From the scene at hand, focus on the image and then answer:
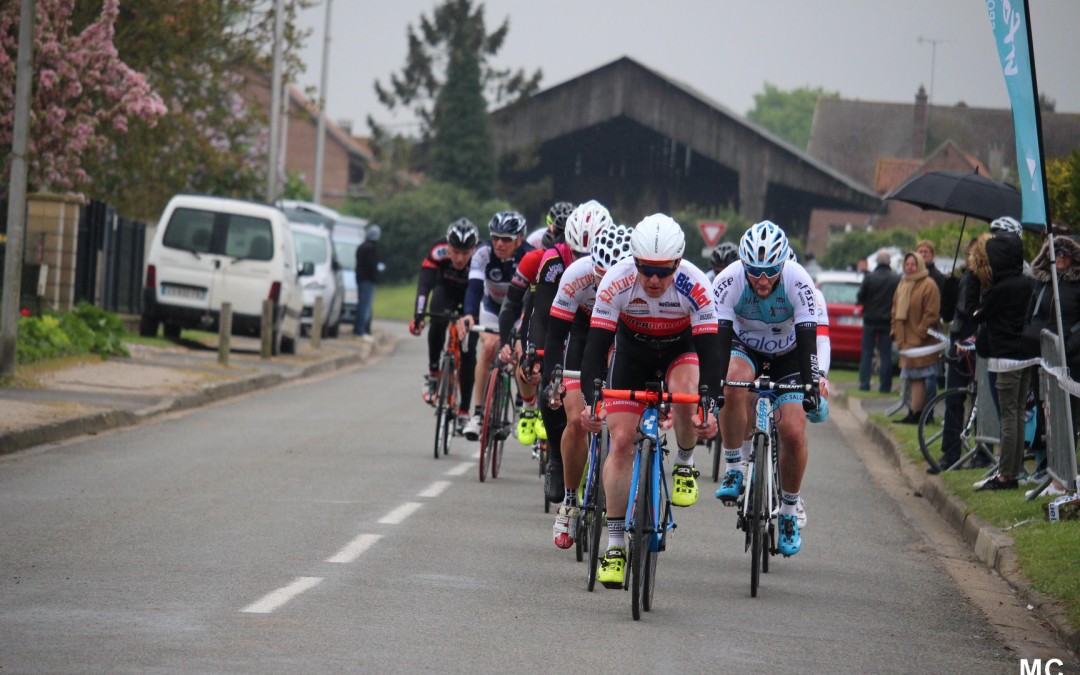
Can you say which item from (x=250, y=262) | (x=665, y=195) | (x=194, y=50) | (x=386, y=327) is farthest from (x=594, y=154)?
(x=250, y=262)

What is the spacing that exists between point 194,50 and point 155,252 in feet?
24.7

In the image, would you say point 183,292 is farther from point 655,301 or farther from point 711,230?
point 711,230

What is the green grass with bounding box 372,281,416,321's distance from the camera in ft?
173

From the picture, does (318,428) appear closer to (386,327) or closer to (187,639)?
(187,639)

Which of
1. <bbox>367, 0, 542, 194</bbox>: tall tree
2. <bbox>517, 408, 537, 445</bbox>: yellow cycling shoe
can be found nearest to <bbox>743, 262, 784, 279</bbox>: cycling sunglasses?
<bbox>517, 408, 537, 445</bbox>: yellow cycling shoe

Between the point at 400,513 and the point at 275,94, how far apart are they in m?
23.9

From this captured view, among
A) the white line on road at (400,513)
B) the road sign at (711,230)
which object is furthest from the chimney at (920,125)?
the white line on road at (400,513)

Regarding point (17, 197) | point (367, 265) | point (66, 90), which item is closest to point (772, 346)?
point (17, 197)

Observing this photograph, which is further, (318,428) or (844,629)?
(318,428)

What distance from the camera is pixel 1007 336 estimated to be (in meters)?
13.5

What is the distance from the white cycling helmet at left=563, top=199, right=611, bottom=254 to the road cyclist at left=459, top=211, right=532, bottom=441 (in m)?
3.75

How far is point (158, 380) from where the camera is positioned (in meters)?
21.3

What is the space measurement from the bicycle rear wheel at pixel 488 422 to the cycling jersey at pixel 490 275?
0.61 meters

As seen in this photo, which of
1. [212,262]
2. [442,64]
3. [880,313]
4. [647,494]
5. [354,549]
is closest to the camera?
[647,494]
